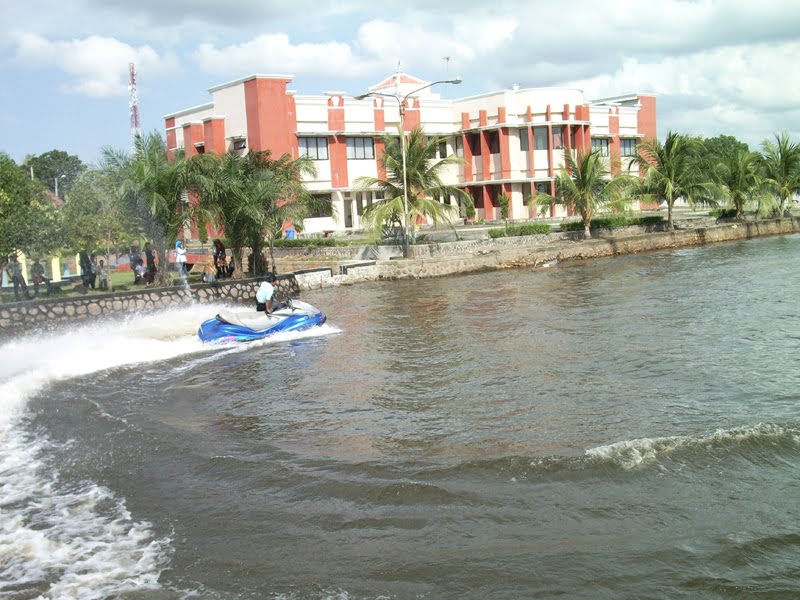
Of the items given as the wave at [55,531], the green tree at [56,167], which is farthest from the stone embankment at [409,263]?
the green tree at [56,167]

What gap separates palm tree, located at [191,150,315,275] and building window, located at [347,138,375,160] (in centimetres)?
1641

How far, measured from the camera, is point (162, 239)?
2559 centimetres

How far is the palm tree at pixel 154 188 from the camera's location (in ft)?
81.7

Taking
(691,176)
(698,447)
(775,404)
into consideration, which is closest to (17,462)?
(698,447)

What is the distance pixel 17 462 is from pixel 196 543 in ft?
13.4

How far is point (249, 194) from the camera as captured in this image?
27.6 meters

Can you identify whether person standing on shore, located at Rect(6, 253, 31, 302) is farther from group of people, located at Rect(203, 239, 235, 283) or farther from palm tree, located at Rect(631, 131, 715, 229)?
palm tree, located at Rect(631, 131, 715, 229)

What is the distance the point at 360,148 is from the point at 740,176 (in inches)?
874

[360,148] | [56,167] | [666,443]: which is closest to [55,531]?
[666,443]

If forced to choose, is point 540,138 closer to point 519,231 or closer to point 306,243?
point 519,231

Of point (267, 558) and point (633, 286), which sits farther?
point (633, 286)

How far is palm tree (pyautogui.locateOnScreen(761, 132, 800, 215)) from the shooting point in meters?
45.8

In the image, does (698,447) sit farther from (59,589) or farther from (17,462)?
(17,462)

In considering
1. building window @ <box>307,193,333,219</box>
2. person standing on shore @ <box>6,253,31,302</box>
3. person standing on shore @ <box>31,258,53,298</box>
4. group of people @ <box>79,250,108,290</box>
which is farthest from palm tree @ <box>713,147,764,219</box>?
person standing on shore @ <box>6,253,31,302</box>
